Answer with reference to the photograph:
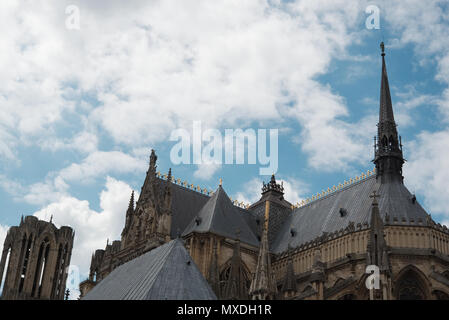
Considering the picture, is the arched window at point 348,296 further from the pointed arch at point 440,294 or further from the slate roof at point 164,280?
the slate roof at point 164,280

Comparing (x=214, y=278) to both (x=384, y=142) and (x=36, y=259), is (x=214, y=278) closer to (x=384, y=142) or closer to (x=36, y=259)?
(x=384, y=142)

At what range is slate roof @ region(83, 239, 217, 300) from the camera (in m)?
30.2

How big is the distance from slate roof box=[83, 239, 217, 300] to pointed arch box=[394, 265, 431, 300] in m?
14.9

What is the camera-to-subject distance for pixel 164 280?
31.0 meters

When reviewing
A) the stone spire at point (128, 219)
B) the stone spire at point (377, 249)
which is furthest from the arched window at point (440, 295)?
the stone spire at point (128, 219)

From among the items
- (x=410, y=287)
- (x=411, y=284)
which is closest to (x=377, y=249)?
(x=410, y=287)

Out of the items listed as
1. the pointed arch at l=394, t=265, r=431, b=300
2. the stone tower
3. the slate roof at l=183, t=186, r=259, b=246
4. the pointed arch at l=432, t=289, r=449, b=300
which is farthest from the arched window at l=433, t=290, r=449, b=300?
the stone tower

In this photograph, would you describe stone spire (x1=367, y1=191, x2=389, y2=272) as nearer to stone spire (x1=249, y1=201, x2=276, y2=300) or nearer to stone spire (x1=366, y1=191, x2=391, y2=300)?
Answer: stone spire (x1=366, y1=191, x2=391, y2=300)

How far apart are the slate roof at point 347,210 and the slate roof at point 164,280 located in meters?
15.9

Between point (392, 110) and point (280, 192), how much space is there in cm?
1523

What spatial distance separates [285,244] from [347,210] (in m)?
6.26

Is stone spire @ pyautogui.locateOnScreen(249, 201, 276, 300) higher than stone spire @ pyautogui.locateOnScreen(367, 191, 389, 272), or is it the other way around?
stone spire @ pyautogui.locateOnScreen(367, 191, 389, 272)
